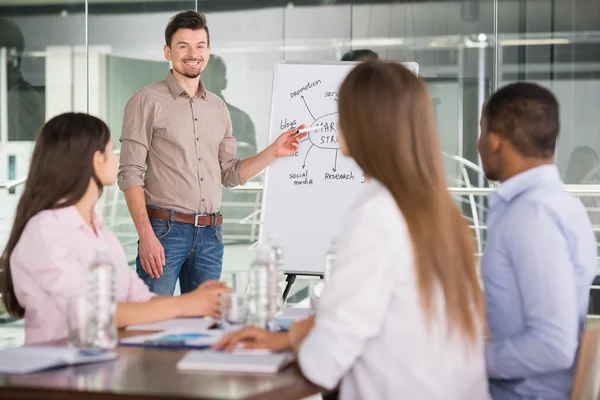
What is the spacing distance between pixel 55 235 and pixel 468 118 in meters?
3.82

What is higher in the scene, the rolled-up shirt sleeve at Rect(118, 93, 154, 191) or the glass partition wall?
the glass partition wall

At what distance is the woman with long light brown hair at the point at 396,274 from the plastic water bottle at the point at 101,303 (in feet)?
1.51

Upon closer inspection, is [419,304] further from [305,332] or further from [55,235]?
[55,235]

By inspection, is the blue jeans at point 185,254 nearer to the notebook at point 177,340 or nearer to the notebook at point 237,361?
the notebook at point 177,340

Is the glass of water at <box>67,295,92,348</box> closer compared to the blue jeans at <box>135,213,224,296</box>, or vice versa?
the glass of water at <box>67,295,92,348</box>

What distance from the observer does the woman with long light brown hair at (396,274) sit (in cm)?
178

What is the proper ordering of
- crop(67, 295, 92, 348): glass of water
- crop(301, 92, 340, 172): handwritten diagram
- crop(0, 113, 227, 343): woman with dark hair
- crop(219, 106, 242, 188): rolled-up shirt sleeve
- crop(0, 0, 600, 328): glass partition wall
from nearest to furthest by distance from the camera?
crop(67, 295, 92, 348): glass of water, crop(0, 113, 227, 343): woman with dark hair, crop(219, 106, 242, 188): rolled-up shirt sleeve, crop(301, 92, 340, 172): handwritten diagram, crop(0, 0, 600, 328): glass partition wall

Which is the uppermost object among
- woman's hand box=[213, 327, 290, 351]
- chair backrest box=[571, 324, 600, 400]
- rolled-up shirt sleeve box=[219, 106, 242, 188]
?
rolled-up shirt sleeve box=[219, 106, 242, 188]

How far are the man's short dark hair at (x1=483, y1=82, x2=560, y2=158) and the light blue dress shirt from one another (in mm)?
69

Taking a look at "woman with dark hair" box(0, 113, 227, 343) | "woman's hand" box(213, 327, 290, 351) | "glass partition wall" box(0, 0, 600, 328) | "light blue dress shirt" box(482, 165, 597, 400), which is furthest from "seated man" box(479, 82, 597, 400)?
"glass partition wall" box(0, 0, 600, 328)

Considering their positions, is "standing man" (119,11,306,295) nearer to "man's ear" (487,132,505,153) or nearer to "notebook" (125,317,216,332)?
"notebook" (125,317,216,332)

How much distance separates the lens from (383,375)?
1.84 metres

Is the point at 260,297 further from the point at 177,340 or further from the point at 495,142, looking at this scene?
the point at 495,142

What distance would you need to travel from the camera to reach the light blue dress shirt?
2.04m
